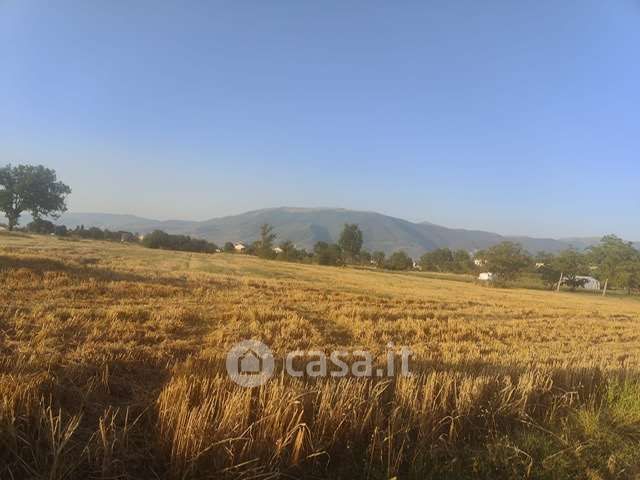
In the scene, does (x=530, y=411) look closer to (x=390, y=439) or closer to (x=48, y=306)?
(x=390, y=439)

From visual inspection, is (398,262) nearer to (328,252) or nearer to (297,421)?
(328,252)

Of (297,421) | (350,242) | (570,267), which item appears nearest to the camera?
(297,421)

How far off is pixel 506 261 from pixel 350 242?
37953 millimetres

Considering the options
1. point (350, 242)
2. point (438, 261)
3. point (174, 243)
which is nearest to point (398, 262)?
point (350, 242)

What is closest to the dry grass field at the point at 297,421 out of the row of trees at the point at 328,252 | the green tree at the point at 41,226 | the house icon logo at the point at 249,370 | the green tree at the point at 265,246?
the house icon logo at the point at 249,370

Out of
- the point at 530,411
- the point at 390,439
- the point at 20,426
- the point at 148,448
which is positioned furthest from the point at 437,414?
the point at 20,426

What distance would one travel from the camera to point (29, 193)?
86250 mm

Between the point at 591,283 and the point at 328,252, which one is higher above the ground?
the point at 328,252

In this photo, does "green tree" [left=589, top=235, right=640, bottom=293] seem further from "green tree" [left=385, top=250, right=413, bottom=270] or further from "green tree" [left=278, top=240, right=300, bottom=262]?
"green tree" [left=278, top=240, right=300, bottom=262]

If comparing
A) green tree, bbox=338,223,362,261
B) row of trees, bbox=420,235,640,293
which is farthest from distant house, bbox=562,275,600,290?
green tree, bbox=338,223,362,261

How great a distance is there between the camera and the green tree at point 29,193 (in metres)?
84.8

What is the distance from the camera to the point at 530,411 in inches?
196

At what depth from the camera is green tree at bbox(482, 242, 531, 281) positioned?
85.2 m

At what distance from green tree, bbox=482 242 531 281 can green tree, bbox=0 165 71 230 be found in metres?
94.5
